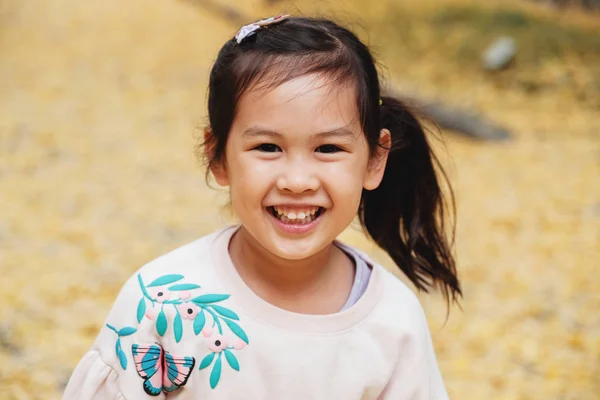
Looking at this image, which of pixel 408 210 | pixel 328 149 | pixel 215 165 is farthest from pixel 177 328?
pixel 408 210

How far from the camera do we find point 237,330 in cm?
187

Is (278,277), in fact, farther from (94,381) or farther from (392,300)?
(94,381)

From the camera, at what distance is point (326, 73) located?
1795 millimetres

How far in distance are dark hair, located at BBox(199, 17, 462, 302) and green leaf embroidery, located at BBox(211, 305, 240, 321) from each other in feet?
1.19

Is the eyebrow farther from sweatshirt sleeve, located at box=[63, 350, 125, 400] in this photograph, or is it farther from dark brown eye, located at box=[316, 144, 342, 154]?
sweatshirt sleeve, located at box=[63, 350, 125, 400]

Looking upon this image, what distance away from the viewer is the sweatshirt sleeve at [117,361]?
1822mm

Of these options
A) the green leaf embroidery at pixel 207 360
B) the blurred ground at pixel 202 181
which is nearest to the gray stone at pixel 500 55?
the blurred ground at pixel 202 181

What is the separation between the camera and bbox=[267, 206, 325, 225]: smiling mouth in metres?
1.78

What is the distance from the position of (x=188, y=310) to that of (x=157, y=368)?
0.15 meters

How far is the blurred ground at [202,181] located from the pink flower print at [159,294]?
2.61 ft

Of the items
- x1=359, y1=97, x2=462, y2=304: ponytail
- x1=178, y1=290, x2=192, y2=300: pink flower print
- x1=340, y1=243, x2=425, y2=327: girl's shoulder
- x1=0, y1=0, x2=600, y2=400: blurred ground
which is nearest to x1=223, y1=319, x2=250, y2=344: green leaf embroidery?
x1=178, y1=290, x2=192, y2=300: pink flower print

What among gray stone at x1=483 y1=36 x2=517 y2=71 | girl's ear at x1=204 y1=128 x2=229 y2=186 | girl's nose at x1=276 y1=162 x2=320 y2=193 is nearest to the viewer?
girl's nose at x1=276 y1=162 x2=320 y2=193

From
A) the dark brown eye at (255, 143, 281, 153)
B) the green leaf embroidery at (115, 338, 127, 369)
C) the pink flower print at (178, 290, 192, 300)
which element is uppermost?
the dark brown eye at (255, 143, 281, 153)

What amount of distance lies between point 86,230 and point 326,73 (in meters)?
3.49
